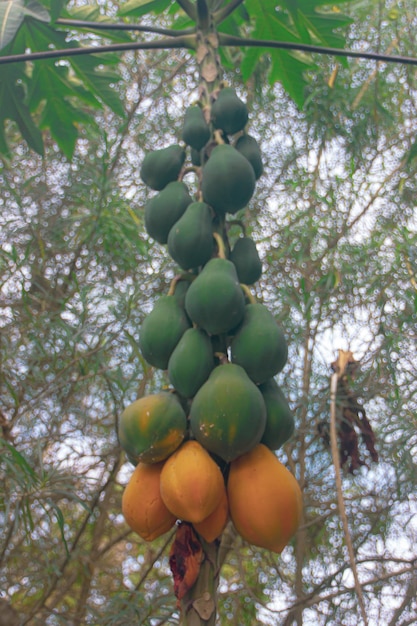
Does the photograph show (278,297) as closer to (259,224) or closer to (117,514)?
(259,224)

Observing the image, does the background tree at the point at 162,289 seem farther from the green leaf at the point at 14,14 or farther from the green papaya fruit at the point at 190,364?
the green papaya fruit at the point at 190,364

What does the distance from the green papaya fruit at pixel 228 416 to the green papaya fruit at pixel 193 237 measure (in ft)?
0.90

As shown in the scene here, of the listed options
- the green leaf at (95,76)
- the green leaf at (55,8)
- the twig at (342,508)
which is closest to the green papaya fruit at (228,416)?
the twig at (342,508)

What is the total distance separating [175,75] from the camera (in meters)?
3.38

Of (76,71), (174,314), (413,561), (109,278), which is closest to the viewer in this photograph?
(174,314)

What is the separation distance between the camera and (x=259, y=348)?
102 cm

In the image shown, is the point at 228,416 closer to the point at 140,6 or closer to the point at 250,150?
the point at 250,150

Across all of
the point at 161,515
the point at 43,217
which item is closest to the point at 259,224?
the point at 43,217

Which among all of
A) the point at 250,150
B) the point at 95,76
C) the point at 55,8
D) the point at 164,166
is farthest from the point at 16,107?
the point at 250,150

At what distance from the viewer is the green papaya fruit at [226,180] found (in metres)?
1.15

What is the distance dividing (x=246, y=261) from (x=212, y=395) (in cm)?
38

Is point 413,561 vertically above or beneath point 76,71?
beneath

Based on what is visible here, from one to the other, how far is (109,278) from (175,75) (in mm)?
1417

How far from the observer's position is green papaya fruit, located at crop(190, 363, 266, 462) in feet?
3.00
